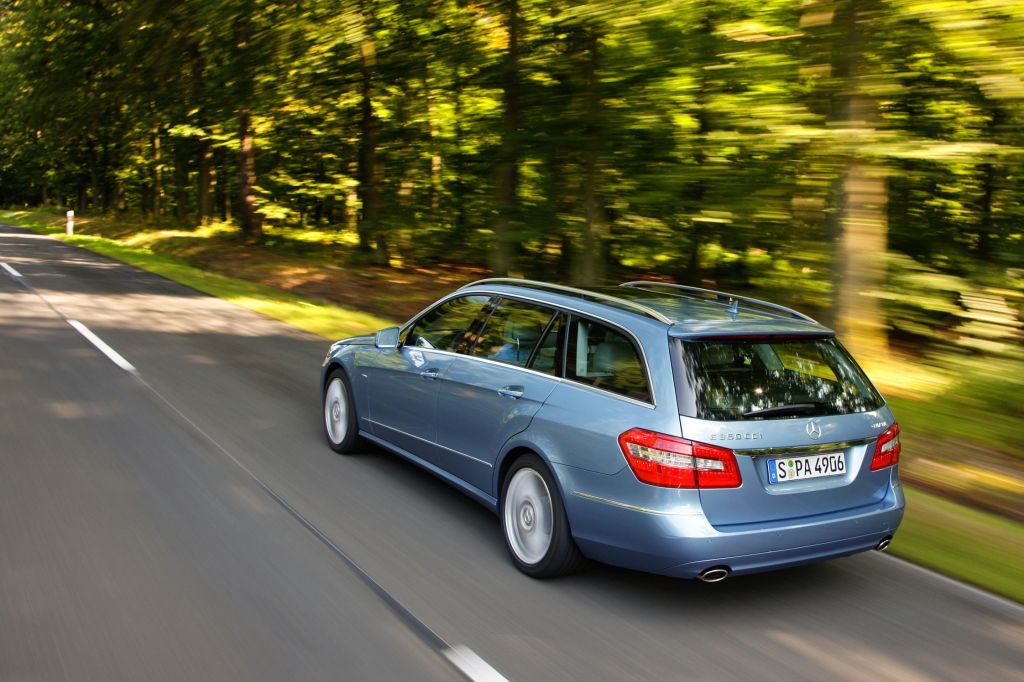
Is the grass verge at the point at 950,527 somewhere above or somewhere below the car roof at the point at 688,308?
below

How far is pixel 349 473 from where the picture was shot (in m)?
6.40

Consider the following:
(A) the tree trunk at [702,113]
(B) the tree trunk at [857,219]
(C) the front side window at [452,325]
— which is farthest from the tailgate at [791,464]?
(A) the tree trunk at [702,113]

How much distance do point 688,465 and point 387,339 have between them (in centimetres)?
295

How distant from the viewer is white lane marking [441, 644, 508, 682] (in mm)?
3539

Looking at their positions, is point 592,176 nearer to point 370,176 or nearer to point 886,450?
point 370,176

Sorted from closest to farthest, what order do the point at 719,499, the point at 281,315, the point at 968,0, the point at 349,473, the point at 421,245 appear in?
the point at 719,499
the point at 349,473
the point at 968,0
the point at 281,315
the point at 421,245

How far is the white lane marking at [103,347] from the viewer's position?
10.3 meters

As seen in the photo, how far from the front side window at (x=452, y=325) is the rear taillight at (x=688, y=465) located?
70.7 inches

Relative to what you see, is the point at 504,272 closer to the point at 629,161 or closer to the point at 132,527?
the point at 629,161

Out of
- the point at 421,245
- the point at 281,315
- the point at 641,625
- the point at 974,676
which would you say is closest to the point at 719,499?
the point at 641,625

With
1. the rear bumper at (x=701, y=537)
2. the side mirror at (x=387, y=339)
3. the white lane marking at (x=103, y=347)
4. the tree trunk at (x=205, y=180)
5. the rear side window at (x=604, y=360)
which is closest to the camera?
the rear bumper at (x=701, y=537)

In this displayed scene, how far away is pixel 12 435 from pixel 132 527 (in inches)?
104

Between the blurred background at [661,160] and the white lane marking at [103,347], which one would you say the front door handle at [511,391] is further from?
the white lane marking at [103,347]

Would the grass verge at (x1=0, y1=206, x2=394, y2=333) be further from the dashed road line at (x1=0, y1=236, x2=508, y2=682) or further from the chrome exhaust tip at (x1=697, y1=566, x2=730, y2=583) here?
the chrome exhaust tip at (x1=697, y1=566, x2=730, y2=583)
